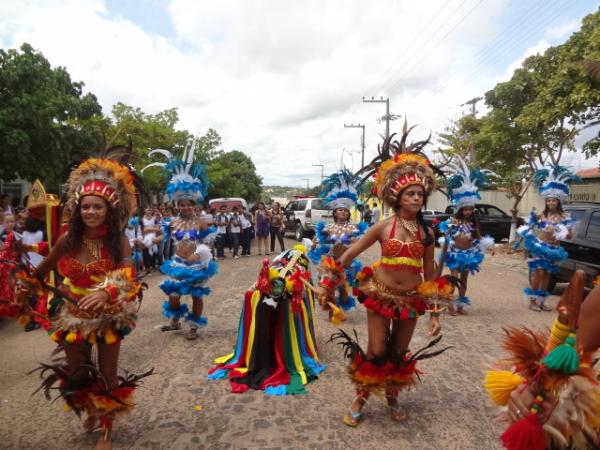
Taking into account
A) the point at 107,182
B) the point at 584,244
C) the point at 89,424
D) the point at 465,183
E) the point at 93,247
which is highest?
the point at 465,183

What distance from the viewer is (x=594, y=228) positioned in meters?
7.41

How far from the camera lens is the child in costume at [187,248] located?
552 centimetres

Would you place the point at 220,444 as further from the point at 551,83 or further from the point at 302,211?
the point at 302,211

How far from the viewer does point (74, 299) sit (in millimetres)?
2936

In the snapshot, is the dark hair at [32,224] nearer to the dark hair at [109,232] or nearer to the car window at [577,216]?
the dark hair at [109,232]

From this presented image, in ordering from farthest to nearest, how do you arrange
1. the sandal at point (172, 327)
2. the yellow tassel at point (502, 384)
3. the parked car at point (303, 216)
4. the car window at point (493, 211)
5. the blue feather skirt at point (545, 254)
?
the car window at point (493, 211), the parked car at point (303, 216), the blue feather skirt at point (545, 254), the sandal at point (172, 327), the yellow tassel at point (502, 384)

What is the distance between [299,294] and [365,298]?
1.09m

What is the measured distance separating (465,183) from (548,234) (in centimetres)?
173

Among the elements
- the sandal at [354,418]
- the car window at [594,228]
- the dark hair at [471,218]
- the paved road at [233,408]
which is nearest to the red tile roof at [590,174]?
the car window at [594,228]

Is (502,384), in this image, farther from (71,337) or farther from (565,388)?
(71,337)

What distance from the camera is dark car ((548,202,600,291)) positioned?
23.3ft

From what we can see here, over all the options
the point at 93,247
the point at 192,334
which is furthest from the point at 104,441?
the point at 192,334

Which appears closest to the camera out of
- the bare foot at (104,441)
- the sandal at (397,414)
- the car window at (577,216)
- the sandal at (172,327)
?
the bare foot at (104,441)

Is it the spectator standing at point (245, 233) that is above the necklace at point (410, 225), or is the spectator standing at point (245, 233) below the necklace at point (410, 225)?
below
